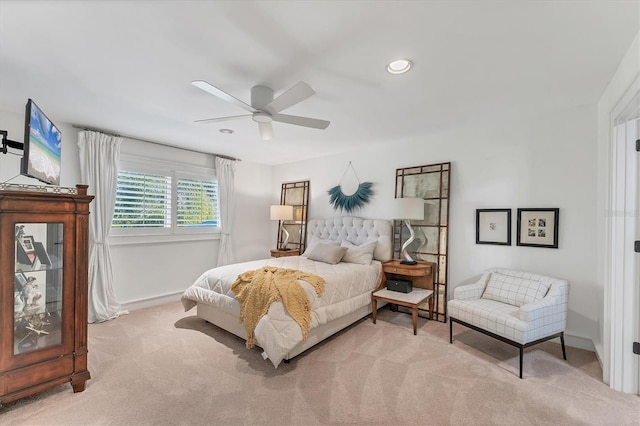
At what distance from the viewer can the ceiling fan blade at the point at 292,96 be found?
6.45 ft

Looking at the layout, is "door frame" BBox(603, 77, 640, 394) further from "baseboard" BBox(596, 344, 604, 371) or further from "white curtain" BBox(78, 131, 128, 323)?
"white curtain" BBox(78, 131, 128, 323)

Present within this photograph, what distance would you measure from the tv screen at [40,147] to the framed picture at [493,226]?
4.33 meters

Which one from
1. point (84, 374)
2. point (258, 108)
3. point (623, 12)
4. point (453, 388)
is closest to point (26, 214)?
point (84, 374)

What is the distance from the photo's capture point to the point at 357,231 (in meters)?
4.40

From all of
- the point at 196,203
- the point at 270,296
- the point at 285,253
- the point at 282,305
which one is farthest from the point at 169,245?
the point at 282,305

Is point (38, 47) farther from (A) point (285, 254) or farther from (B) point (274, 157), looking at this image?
(A) point (285, 254)

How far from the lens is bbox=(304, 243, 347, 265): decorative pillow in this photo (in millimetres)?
3873

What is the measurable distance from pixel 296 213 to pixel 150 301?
2778 millimetres

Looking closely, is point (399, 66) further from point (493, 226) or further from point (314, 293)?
point (493, 226)

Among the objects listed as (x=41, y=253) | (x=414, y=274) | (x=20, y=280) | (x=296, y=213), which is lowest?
(x=414, y=274)

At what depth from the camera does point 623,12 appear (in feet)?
5.10

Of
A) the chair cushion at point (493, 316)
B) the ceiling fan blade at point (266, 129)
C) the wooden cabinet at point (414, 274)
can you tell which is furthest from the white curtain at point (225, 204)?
the chair cushion at point (493, 316)

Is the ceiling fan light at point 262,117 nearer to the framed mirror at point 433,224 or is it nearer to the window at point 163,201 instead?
the framed mirror at point 433,224

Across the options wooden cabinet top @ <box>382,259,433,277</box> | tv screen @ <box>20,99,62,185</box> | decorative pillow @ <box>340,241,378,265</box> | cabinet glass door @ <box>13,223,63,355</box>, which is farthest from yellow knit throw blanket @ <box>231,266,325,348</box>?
tv screen @ <box>20,99,62,185</box>
